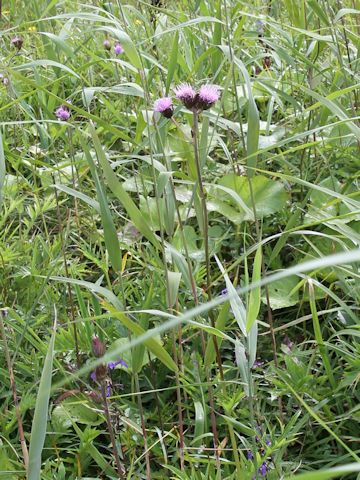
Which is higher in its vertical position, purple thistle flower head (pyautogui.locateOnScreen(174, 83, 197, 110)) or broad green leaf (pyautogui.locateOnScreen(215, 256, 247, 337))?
purple thistle flower head (pyautogui.locateOnScreen(174, 83, 197, 110))

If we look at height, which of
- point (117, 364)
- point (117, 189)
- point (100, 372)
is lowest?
point (117, 364)

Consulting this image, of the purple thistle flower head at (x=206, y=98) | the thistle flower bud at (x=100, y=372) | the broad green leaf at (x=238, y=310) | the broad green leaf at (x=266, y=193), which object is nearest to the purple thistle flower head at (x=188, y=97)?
the purple thistle flower head at (x=206, y=98)

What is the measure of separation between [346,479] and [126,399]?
1.26ft

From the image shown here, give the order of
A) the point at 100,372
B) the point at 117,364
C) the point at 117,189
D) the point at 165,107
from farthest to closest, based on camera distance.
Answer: the point at 117,364, the point at 165,107, the point at 117,189, the point at 100,372

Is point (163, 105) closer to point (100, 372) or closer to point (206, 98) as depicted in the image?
point (206, 98)

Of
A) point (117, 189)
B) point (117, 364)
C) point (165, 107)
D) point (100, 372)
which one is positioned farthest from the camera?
point (117, 364)

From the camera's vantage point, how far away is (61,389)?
1186 mm

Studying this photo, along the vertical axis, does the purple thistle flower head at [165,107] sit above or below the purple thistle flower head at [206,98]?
below

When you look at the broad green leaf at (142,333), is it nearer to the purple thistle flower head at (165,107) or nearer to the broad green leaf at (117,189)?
the broad green leaf at (117,189)

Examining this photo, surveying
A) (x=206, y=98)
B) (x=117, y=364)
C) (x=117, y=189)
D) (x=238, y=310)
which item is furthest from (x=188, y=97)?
(x=117, y=364)

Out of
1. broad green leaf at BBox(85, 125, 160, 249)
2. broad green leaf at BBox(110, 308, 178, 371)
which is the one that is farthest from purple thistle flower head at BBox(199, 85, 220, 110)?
broad green leaf at BBox(110, 308, 178, 371)

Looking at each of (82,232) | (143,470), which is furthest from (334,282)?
(82,232)

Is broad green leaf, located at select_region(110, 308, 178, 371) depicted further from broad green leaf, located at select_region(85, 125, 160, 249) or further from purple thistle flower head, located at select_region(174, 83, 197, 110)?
purple thistle flower head, located at select_region(174, 83, 197, 110)

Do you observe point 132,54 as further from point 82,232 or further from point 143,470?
point 82,232
